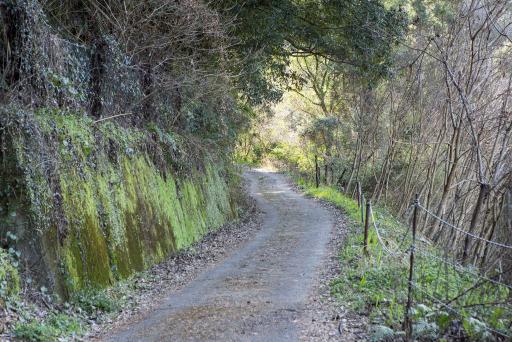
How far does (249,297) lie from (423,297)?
9.05 ft

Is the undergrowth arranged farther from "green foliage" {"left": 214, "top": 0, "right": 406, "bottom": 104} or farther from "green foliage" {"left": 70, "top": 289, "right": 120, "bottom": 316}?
"green foliage" {"left": 214, "top": 0, "right": 406, "bottom": 104}

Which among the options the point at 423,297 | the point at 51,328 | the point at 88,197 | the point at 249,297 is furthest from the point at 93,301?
the point at 423,297

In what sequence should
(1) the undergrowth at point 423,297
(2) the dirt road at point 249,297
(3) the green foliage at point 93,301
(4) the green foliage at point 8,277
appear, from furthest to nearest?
(3) the green foliage at point 93,301
(2) the dirt road at point 249,297
(4) the green foliage at point 8,277
(1) the undergrowth at point 423,297

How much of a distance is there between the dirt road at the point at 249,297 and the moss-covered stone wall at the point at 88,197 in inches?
55.8

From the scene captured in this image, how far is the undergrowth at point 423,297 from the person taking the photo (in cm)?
557

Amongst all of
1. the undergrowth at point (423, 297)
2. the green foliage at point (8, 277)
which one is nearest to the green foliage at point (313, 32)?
the undergrowth at point (423, 297)

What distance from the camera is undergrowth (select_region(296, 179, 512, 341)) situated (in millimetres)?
5566

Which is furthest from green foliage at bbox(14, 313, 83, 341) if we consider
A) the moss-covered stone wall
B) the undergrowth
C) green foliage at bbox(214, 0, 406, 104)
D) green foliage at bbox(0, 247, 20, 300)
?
green foliage at bbox(214, 0, 406, 104)

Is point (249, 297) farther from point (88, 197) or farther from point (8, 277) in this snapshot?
point (8, 277)

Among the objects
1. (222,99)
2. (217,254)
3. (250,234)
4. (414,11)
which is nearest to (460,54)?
(414,11)

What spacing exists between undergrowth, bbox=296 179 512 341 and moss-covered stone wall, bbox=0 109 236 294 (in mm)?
4064

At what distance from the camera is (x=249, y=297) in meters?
8.36

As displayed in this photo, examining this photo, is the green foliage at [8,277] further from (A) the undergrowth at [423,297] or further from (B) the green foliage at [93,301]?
(A) the undergrowth at [423,297]

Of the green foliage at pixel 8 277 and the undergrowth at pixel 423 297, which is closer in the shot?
the undergrowth at pixel 423 297
